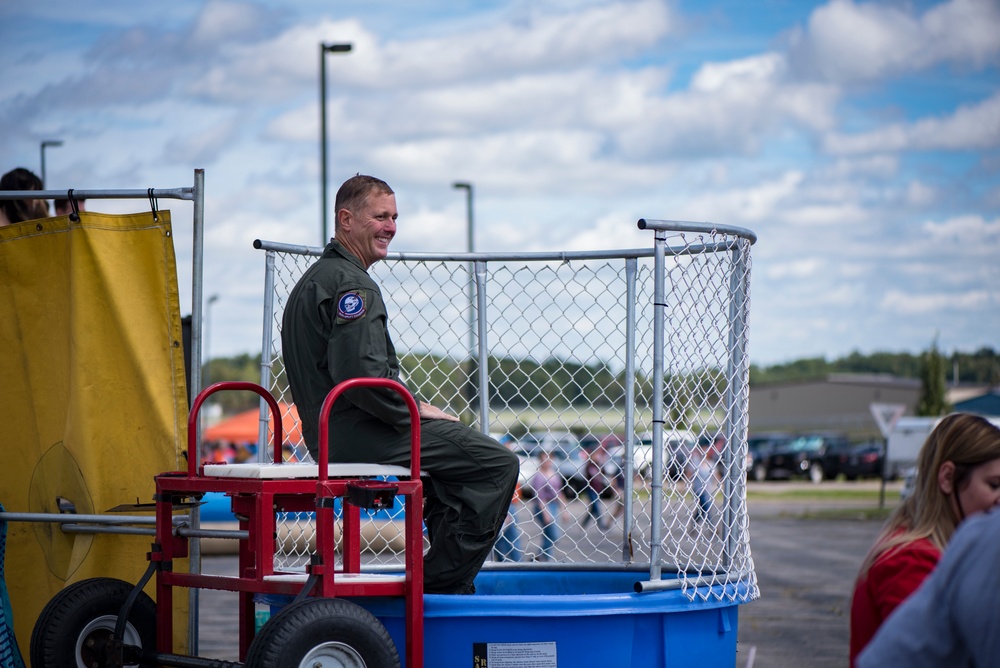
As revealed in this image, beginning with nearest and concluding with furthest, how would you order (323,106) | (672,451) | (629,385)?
(672,451) < (629,385) < (323,106)

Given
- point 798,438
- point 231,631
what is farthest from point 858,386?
point 231,631

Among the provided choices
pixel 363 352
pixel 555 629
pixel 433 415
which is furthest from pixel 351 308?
pixel 555 629

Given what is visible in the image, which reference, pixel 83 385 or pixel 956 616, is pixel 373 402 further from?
pixel 956 616

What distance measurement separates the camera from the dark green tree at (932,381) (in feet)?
200

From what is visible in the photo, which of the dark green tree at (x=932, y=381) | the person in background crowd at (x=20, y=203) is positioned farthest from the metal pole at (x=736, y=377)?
the dark green tree at (x=932, y=381)

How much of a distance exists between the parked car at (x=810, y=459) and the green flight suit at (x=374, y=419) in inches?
1650

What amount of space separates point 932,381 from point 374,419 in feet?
204

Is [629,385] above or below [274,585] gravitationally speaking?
above

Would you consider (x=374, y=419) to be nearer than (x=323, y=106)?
Yes

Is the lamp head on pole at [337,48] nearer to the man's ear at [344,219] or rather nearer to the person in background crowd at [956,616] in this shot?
the man's ear at [344,219]

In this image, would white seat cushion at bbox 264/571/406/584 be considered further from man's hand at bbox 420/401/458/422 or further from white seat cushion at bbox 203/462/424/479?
man's hand at bbox 420/401/458/422

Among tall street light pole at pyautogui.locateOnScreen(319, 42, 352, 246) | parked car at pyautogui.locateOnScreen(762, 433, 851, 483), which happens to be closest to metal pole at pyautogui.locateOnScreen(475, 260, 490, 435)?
tall street light pole at pyautogui.locateOnScreen(319, 42, 352, 246)

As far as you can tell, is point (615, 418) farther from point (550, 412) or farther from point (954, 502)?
point (954, 502)

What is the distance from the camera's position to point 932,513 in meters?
3.00
